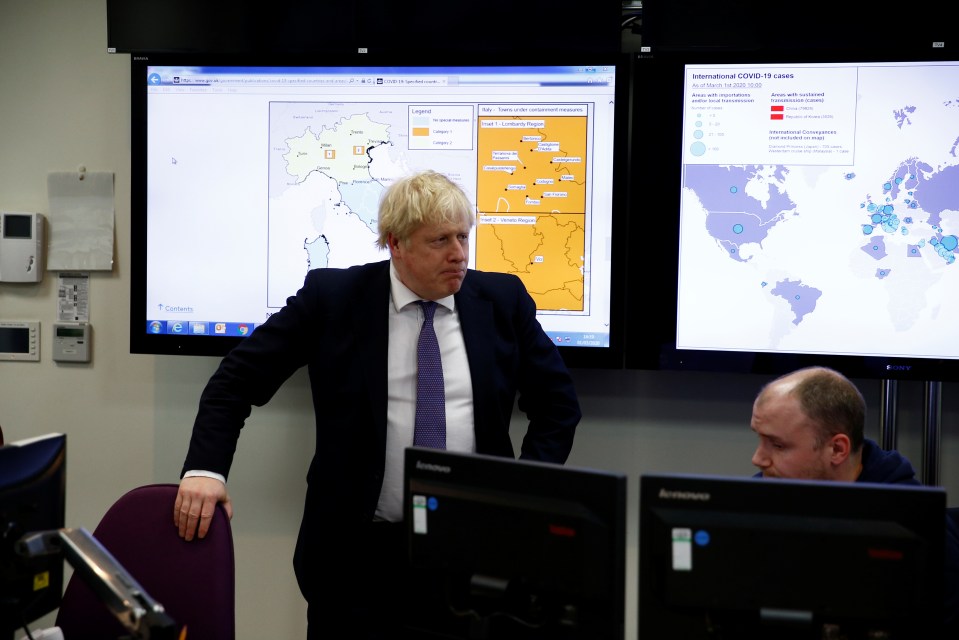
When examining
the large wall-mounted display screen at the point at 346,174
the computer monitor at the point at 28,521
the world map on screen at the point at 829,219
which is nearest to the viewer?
the computer monitor at the point at 28,521

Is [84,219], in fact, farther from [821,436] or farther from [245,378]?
[821,436]

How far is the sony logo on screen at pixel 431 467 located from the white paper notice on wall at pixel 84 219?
6.79 feet

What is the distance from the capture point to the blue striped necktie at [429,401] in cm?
211

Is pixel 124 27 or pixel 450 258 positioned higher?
pixel 124 27

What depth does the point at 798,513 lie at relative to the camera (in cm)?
120

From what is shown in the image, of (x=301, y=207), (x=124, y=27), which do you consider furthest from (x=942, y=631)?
(x=124, y=27)

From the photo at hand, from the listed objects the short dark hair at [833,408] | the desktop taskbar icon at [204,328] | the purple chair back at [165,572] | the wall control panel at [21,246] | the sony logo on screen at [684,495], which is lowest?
the purple chair back at [165,572]

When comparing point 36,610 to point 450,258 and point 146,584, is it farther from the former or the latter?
point 450,258

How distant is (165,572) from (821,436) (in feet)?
4.78

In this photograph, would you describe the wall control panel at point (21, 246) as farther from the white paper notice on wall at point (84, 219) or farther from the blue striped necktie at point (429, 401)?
the blue striped necktie at point (429, 401)

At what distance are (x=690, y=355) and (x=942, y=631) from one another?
4.71ft

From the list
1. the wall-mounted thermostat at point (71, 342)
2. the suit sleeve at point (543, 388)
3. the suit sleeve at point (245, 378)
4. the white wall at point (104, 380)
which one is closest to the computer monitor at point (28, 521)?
the suit sleeve at point (245, 378)

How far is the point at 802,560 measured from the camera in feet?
3.90

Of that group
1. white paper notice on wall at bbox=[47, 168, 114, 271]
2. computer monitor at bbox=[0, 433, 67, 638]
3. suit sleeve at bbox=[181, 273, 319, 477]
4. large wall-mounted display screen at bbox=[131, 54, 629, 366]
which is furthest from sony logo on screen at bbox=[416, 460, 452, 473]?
white paper notice on wall at bbox=[47, 168, 114, 271]
